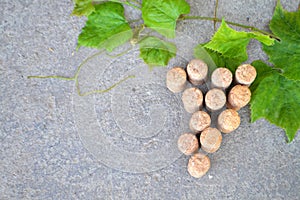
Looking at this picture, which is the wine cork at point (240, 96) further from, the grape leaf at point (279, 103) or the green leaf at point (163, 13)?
the green leaf at point (163, 13)

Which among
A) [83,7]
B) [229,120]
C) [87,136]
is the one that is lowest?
[87,136]

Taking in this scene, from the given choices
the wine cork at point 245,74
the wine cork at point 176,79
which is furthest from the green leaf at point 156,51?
the wine cork at point 245,74

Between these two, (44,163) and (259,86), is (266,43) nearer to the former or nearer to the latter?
(259,86)

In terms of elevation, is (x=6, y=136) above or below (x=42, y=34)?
below

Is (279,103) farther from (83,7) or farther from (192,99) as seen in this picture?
(83,7)

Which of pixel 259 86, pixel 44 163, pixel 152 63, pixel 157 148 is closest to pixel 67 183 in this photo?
pixel 44 163

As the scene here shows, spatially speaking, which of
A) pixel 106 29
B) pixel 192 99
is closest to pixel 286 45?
pixel 192 99

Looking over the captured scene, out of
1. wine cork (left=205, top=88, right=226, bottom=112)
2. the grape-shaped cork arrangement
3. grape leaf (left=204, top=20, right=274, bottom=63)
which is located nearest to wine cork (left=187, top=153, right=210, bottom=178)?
the grape-shaped cork arrangement
